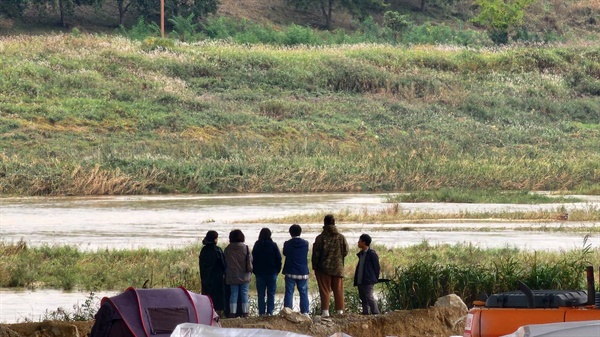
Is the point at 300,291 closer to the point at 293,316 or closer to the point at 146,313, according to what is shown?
the point at 293,316

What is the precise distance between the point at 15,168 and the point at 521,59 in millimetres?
36725

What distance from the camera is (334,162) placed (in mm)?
50844

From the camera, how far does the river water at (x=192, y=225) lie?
28.2 meters

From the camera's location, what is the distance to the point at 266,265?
58.1ft

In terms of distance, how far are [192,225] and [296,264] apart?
1694 centimetres

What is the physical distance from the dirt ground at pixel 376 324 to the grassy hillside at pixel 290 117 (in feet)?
98.7

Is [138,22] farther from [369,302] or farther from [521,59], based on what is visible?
[369,302]

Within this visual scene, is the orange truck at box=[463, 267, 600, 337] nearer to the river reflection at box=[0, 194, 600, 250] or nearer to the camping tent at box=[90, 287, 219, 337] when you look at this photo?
the camping tent at box=[90, 287, 219, 337]

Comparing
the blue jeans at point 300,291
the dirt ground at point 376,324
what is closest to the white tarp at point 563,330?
the dirt ground at point 376,324

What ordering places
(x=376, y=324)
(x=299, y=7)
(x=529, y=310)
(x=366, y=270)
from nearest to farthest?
(x=529, y=310) → (x=376, y=324) → (x=366, y=270) → (x=299, y=7)

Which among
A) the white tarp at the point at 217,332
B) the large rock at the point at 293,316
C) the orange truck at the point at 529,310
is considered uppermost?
the white tarp at the point at 217,332

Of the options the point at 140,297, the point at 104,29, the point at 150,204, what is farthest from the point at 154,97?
the point at 140,297

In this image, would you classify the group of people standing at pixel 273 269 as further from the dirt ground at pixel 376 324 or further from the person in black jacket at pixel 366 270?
the dirt ground at pixel 376 324

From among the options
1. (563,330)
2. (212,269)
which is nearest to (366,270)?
(212,269)
